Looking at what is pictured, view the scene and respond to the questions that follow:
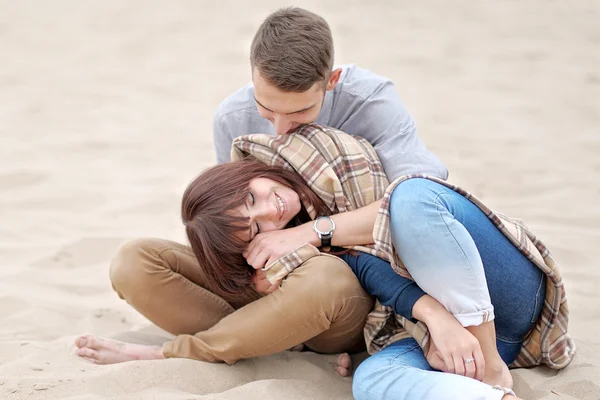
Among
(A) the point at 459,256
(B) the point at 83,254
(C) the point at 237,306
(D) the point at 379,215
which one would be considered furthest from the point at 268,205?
(B) the point at 83,254

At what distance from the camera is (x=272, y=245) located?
2262 mm

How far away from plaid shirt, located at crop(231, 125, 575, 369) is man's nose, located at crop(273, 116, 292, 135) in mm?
31

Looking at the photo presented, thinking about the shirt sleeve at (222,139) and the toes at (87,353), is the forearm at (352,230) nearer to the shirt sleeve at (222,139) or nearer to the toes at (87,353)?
the shirt sleeve at (222,139)

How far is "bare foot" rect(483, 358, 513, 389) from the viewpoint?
206 centimetres

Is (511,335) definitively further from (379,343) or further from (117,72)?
(117,72)

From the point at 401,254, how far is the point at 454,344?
265 millimetres

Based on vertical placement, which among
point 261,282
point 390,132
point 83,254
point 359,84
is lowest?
point 83,254

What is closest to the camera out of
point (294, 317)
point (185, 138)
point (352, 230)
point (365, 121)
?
point (294, 317)

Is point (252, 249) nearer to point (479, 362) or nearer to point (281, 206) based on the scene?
point (281, 206)

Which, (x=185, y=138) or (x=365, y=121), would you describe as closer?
(x=365, y=121)

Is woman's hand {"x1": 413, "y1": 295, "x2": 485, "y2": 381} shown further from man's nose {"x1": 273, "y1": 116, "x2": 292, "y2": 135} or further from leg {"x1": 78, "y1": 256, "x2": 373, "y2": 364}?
man's nose {"x1": 273, "y1": 116, "x2": 292, "y2": 135}

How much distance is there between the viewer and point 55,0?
277 inches

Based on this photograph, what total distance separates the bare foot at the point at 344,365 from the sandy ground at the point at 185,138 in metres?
0.03

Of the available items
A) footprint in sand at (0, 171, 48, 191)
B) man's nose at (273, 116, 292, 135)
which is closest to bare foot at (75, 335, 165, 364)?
man's nose at (273, 116, 292, 135)
